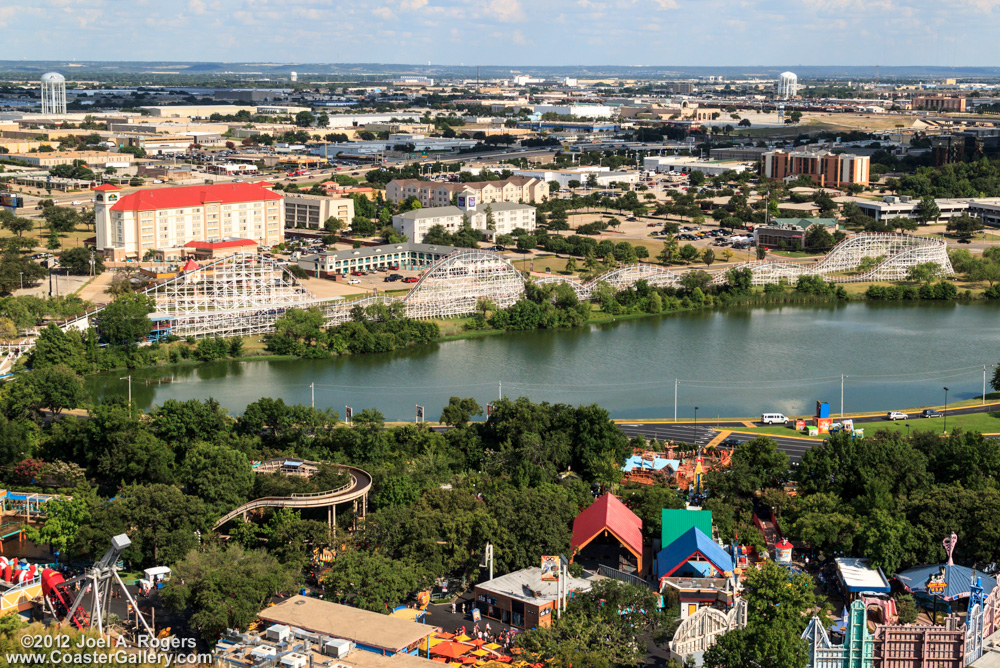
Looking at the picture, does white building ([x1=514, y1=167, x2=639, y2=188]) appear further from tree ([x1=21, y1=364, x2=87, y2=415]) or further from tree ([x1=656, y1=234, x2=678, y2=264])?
tree ([x1=21, y1=364, x2=87, y2=415])

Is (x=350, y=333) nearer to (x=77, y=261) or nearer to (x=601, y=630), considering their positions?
(x=77, y=261)

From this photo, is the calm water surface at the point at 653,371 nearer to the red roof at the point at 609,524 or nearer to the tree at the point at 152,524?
the red roof at the point at 609,524

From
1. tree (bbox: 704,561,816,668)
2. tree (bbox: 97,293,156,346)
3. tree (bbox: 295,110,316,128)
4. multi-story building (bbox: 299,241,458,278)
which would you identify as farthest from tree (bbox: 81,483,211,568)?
tree (bbox: 295,110,316,128)

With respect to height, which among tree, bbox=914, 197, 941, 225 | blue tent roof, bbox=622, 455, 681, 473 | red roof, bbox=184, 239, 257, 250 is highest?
tree, bbox=914, 197, 941, 225

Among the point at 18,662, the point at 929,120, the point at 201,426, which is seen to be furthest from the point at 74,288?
the point at 929,120

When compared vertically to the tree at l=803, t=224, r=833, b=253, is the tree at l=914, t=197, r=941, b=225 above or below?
above

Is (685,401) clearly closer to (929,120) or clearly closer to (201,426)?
(201,426)
